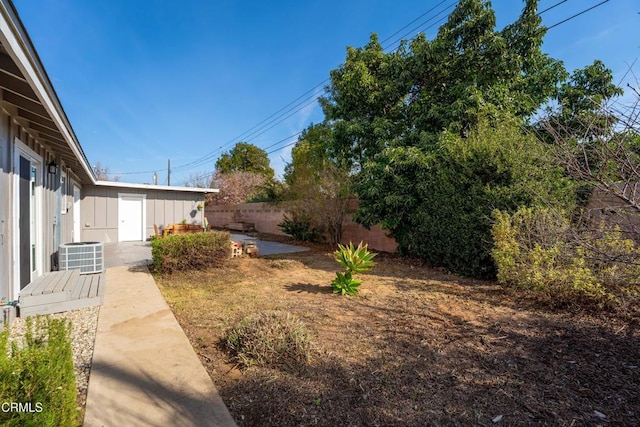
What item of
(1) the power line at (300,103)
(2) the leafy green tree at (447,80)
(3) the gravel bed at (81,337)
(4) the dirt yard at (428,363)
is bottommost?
(4) the dirt yard at (428,363)

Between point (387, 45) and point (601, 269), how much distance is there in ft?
27.2

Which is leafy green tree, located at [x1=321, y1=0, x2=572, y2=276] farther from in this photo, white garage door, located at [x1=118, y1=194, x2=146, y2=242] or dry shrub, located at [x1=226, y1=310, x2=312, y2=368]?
white garage door, located at [x1=118, y1=194, x2=146, y2=242]

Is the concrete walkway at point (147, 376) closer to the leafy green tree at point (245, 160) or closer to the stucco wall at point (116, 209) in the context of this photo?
the stucco wall at point (116, 209)

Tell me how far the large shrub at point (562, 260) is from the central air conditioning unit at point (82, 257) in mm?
7152

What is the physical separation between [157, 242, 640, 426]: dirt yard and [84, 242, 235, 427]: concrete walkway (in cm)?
15

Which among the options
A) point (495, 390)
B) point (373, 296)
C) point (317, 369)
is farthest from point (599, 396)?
point (373, 296)

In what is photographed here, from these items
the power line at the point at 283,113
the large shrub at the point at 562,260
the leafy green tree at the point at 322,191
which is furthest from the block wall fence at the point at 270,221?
the power line at the point at 283,113

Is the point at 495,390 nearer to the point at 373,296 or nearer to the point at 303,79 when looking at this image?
the point at 373,296

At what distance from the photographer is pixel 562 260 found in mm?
4340

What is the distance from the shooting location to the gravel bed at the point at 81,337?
2.44 meters

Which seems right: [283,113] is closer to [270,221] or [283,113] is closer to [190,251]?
[270,221]

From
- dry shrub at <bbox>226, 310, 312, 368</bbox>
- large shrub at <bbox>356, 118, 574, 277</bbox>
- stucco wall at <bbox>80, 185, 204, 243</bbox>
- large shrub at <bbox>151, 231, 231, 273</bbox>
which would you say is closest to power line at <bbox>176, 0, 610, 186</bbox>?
large shrub at <bbox>356, 118, 574, 277</bbox>

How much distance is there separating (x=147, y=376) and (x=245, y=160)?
31758mm

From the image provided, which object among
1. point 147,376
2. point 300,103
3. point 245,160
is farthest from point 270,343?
point 245,160
